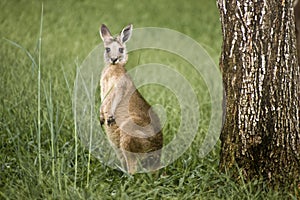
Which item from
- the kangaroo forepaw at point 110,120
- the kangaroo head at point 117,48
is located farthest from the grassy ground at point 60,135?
the kangaroo head at point 117,48

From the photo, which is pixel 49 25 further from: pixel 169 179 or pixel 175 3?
pixel 169 179

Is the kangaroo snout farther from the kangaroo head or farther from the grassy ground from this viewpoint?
the grassy ground

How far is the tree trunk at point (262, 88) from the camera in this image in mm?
3865

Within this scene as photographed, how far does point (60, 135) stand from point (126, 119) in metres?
0.77

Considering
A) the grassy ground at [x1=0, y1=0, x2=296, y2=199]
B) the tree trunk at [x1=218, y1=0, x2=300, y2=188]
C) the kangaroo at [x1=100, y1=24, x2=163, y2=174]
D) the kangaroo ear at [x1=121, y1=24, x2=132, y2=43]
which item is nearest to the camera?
the grassy ground at [x1=0, y1=0, x2=296, y2=199]

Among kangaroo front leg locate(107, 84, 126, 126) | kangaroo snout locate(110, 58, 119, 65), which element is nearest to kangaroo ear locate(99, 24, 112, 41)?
kangaroo snout locate(110, 58, 119, 65)

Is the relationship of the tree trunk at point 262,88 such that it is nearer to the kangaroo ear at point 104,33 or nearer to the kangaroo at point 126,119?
the kangaroo at point 126,119

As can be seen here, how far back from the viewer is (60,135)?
477 centimetres

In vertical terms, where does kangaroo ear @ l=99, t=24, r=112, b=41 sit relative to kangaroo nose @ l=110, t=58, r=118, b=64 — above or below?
above

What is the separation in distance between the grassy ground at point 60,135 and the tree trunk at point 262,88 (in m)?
0.17

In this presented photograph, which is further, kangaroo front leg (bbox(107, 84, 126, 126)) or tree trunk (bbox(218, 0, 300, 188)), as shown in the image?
kangaroo front leg (bbox(107, 84, 126, 126))

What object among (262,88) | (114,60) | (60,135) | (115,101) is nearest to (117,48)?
(114,60)

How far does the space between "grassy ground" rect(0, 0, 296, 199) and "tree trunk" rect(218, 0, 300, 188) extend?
17cm

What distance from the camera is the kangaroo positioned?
4.19 meters
